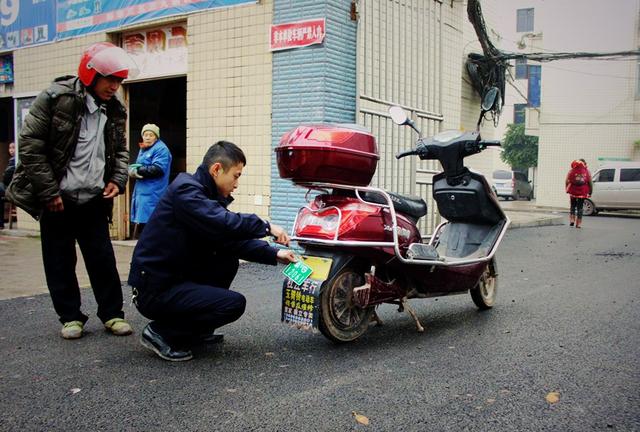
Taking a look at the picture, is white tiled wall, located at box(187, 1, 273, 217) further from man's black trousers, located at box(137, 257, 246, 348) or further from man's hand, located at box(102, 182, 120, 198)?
man's black trousers, located at box(137, 257, 246, 348)

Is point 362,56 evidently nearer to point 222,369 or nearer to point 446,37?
point 446,37

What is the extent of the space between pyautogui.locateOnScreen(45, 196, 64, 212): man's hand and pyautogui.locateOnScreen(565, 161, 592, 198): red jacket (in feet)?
45.2

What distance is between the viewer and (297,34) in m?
8.16

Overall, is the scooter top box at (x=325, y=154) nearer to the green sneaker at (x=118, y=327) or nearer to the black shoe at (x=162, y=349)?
the black shoe at (x=162, y=349)

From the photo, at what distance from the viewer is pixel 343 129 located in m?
3.97

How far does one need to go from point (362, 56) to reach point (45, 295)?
5.23 metres

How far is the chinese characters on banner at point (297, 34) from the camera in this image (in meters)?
8.02

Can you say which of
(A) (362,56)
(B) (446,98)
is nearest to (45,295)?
(A) (362,56)

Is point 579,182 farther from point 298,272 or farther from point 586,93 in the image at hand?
point 586,93

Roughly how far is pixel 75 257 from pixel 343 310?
6.37ft

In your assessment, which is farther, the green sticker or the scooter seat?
the scooter seat

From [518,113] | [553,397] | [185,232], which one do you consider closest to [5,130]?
[185,232]

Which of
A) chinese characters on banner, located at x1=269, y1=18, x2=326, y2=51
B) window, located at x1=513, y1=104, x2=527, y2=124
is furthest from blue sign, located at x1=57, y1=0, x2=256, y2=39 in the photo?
window, located at x1=513, y1=104, x2=527, y2=124

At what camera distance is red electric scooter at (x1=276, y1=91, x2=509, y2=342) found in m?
3.87
